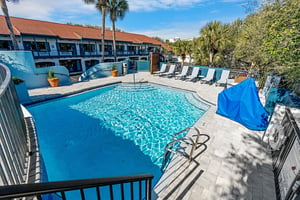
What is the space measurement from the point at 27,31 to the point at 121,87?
39.8ft

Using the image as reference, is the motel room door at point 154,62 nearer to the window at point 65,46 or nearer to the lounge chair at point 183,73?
the lounge chair at point 183,73

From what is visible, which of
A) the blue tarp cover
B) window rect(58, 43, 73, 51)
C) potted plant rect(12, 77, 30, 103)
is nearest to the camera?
the blue tarp cover

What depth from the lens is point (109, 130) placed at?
5.69 metres

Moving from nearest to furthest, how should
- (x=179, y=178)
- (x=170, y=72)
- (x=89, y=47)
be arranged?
(x=179, y=178) < (x=170, y=72) < (x=89, y=47)

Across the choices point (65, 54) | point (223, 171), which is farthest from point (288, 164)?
point (65, 54)

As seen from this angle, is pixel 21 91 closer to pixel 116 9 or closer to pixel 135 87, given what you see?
pixel 135 87

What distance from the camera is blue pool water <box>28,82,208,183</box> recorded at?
407 cm

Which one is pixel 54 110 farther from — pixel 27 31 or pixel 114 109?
pixel 27 31

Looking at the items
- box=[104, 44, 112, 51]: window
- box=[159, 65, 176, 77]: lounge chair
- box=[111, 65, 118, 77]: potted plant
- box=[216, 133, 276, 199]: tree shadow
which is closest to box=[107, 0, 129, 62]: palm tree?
box=[111, 65, 118, 77]: potted plant

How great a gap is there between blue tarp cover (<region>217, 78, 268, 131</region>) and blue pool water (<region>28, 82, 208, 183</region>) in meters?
1.60

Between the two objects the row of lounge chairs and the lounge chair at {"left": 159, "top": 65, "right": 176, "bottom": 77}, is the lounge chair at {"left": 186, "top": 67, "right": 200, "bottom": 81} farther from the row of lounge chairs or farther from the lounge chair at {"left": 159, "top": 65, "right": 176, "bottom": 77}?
the lounge chair at {"left": 159, "top": 65, "right": 176, "bottom": 77}

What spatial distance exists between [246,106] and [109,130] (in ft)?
17.0

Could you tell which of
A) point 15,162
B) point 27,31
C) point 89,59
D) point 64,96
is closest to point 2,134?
point 15,162

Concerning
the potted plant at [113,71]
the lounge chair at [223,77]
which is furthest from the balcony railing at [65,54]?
the lounge chair at [223,77]
